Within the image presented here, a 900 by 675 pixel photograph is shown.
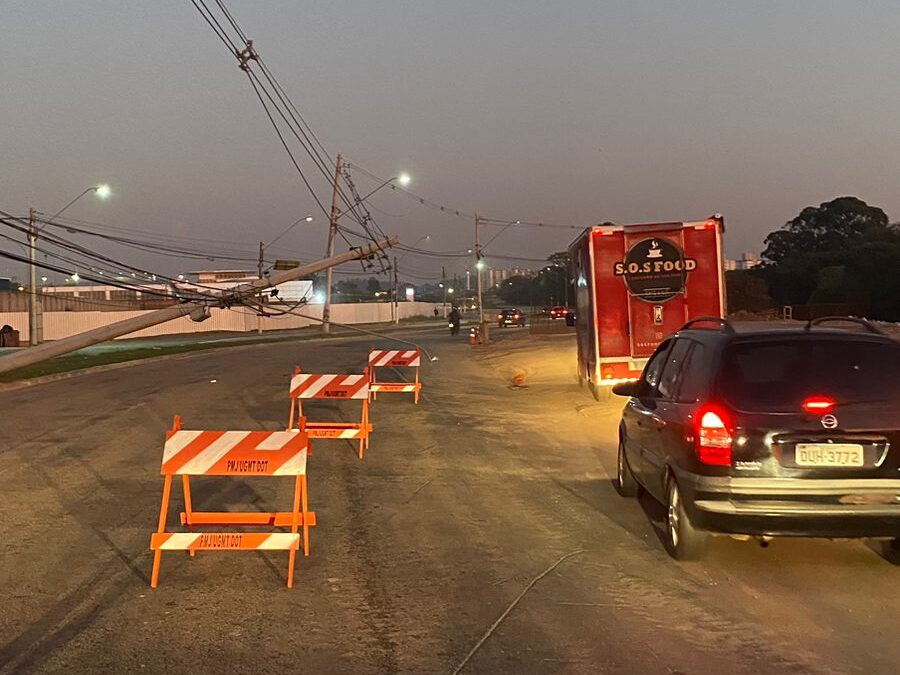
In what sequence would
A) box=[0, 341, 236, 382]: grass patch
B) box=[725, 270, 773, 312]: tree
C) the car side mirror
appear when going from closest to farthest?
the car side mirror < box=[0, 341, 236, 382]: grass patch < box=[725, 270, 773, 312]: tree

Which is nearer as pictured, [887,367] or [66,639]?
[66,639]

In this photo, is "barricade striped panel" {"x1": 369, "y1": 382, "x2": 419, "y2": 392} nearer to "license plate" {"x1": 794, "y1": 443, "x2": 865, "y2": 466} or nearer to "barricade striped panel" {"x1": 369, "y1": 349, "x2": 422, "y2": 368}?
"barricade striped panel" {"x1": 369, "y1": 349, "x2": 422, "y2": 368}

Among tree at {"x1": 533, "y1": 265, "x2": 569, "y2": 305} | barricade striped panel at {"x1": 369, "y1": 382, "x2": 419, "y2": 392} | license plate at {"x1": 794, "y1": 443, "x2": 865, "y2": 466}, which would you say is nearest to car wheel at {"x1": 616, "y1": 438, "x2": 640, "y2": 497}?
license plate at {"x1": 794, "y1": 443, "x2": 865, "y2": 466}

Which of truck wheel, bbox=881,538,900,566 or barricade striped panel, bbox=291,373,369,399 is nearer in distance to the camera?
truck wheel, bbox=881,538,900,566

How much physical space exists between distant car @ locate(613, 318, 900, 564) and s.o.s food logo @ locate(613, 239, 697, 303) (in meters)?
9.34

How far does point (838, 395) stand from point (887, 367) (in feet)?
1.61

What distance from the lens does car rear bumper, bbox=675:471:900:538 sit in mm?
6078

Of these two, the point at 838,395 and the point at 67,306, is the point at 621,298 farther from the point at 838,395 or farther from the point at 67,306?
the point at 67,306

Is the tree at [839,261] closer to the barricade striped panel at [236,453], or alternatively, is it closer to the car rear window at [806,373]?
the car rear window at [806,373]

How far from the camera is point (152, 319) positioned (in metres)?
21.3

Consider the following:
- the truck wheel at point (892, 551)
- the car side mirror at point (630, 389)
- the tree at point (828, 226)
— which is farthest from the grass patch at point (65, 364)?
the tree at point (828, 226)

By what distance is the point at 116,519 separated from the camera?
27.9 feet

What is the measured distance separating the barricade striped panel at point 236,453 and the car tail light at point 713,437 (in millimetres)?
2794

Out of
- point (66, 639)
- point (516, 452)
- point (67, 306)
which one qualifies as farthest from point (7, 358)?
point (67, 306)
